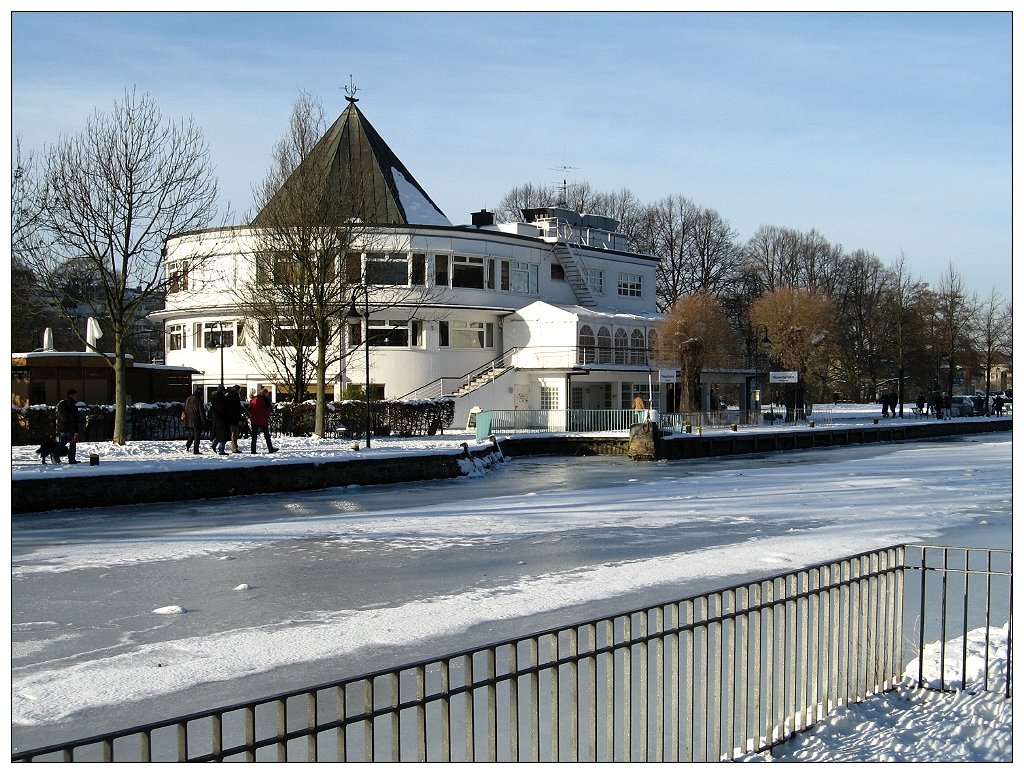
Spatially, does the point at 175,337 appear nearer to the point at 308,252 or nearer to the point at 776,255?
the point at 308,252

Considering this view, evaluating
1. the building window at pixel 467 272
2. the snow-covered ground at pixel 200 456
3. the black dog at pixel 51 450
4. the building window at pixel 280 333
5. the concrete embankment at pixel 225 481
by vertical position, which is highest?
the building window at pixel 467 272

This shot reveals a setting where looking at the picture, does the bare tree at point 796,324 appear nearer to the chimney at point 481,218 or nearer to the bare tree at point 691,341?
the bare tree at point 691,341

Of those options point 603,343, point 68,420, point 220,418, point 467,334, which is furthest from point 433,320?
point 68,420

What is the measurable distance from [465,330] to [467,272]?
9.63 feet

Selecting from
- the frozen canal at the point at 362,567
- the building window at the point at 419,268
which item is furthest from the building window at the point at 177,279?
the building window at the point at 419,268

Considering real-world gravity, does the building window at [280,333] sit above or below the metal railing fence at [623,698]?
above

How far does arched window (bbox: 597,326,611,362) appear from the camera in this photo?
169 feet

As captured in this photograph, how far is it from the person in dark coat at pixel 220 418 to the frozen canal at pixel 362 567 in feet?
11.7

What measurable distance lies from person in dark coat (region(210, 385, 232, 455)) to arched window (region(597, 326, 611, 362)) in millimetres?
26756

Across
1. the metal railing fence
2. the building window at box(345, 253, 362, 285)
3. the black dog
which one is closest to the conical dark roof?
the building window at box(345, 253, 362, 285)

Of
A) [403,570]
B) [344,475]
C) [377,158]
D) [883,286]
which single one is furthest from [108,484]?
[883,286]

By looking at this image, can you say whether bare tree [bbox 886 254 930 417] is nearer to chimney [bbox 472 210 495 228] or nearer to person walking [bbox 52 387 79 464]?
chimney [bbox 472 210 495 228]

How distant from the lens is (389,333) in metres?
49.9

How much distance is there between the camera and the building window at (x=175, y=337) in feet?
178
